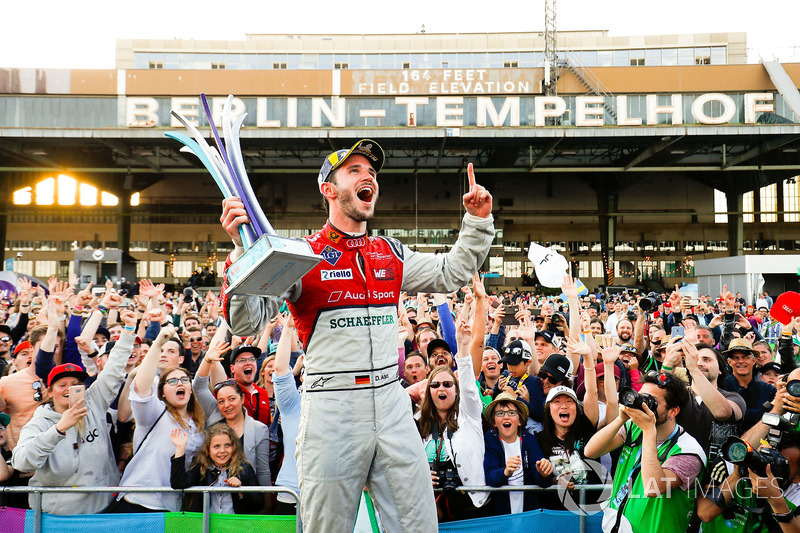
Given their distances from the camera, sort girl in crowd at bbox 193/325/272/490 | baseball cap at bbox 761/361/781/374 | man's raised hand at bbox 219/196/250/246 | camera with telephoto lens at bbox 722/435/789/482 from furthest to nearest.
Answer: baseball cap at bbox 761/361/781/374
girl in crowd at bbox 193/325/272/490
camera with telephoto lens at bbox 722/435/789/482
man's raised hand at bbox 219/196/250/246

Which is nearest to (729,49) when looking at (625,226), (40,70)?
(625,226)

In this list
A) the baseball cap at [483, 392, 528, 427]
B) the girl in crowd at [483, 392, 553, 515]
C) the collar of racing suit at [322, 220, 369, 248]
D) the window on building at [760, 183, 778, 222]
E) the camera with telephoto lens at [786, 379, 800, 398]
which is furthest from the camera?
the window on building at [760, 183, 778, 222]

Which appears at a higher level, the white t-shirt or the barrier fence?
the white t-shirt

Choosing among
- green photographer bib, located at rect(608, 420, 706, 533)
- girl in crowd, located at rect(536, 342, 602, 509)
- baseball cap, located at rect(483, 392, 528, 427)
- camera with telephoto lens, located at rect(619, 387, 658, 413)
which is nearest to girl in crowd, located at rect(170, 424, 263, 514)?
baseball cap, located at rect(483, 392, 528, 427)

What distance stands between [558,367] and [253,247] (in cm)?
394

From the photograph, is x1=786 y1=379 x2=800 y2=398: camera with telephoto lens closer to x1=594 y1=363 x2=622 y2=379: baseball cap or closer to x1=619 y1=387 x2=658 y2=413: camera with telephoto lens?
x1=619 y1=387 x2=658 y2=413: camera with telephoto lens

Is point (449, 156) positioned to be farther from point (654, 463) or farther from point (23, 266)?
point (654, 463)

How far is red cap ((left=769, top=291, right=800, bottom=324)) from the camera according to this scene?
6.25 meters

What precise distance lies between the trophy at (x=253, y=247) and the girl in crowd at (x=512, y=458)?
2.41 meters

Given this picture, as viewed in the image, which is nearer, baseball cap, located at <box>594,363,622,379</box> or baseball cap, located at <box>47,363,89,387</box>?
baseball cap, located at <box>47,363,89,387</box>

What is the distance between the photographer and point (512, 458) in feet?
13.3

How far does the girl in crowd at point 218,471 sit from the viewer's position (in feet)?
13.7

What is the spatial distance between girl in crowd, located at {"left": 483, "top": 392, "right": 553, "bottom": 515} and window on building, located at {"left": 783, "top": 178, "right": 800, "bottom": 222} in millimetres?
43978

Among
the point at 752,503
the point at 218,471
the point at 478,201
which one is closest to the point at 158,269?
the point at 218,471
